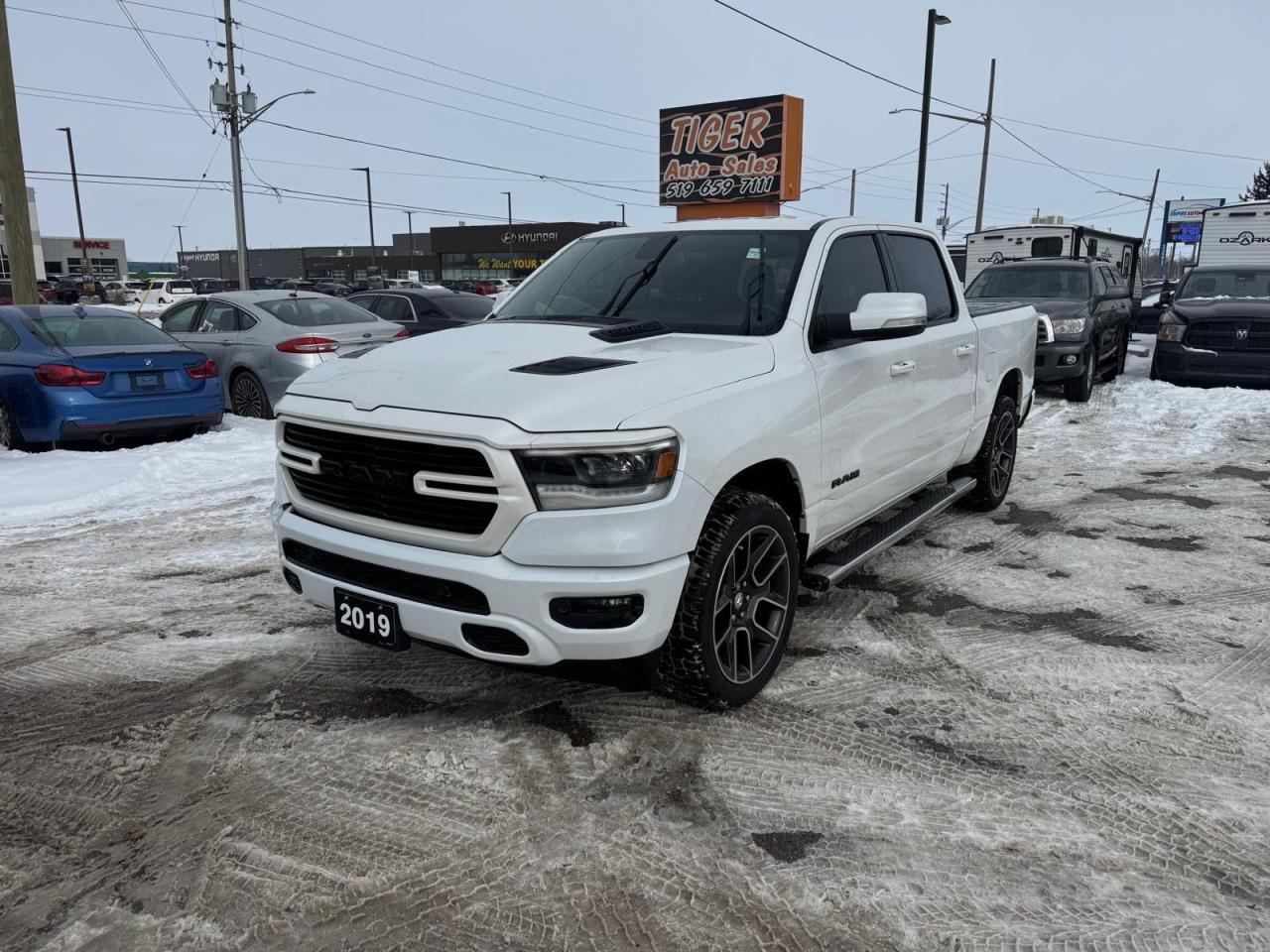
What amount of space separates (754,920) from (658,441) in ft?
4.60

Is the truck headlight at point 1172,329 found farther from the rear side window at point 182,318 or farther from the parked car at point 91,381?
the rear side window at point 182,318

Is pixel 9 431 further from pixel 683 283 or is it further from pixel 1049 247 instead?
pixel 1049 247

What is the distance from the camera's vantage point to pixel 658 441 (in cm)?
300

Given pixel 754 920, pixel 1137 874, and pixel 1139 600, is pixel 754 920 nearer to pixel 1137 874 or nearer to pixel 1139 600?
pixel 1137 874

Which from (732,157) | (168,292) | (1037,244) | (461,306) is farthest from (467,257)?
(461,306)

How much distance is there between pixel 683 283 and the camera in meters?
Result: 4.36

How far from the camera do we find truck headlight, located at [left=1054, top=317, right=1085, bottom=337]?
11.9 meters

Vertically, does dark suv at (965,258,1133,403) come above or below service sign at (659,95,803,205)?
below

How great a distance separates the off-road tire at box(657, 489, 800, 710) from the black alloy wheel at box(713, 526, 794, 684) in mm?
39

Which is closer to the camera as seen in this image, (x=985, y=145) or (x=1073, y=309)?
(x=1073, y=309)

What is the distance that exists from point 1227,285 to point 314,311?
12347mm

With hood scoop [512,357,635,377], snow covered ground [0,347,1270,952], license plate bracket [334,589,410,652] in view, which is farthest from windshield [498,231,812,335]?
license plate bracket [334,589,410,652]

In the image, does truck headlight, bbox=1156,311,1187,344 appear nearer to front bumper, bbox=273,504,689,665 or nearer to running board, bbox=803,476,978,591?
running board, bbox=803,476,978,591

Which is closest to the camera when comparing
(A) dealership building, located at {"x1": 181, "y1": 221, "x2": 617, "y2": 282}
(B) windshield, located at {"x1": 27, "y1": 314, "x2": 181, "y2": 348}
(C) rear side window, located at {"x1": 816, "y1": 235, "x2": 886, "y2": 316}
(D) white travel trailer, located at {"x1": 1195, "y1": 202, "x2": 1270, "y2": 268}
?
(C) rear side window, located at {"x1": 816, "y1": 235, "x2": 886, "y2": 316}
